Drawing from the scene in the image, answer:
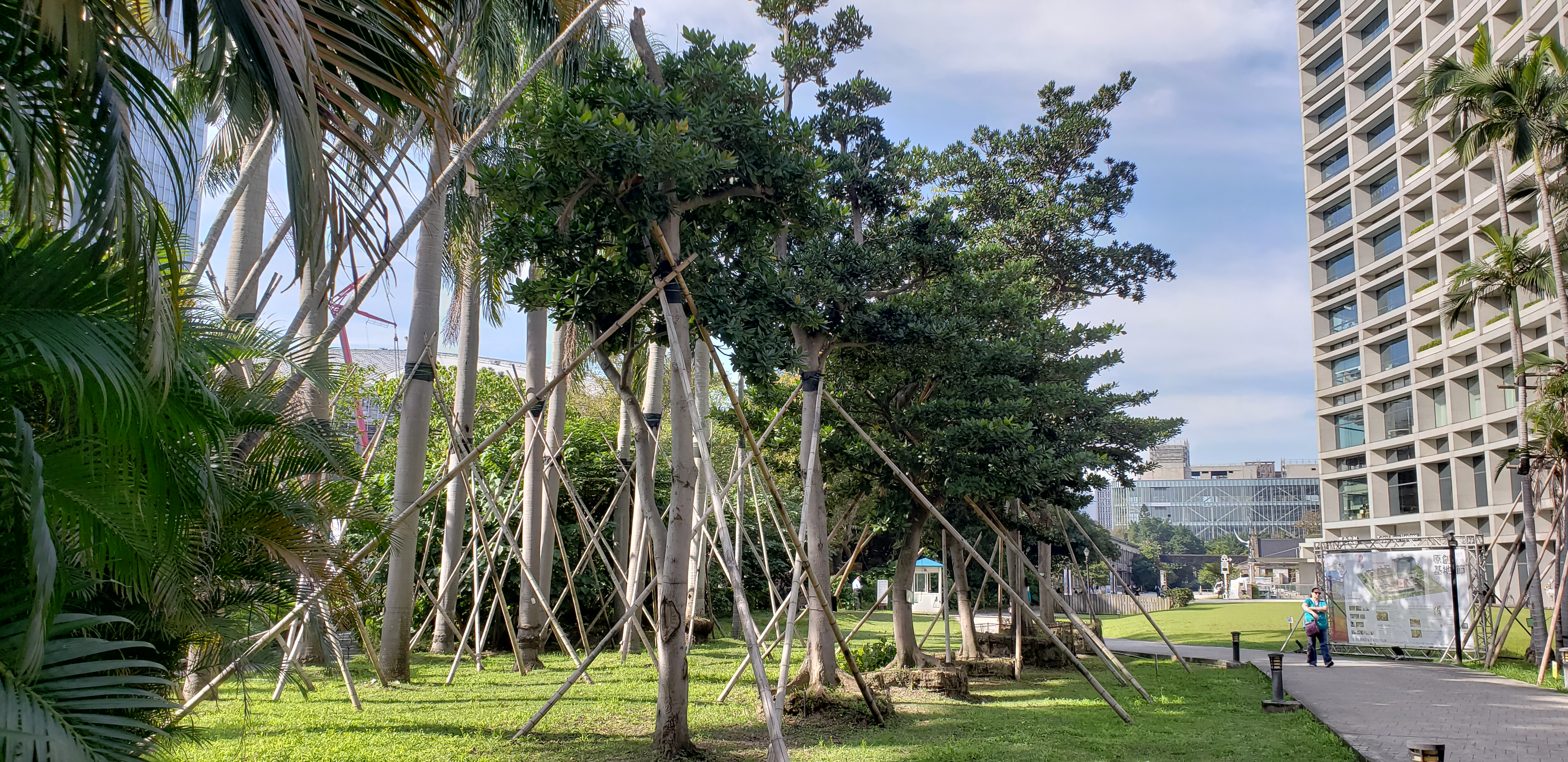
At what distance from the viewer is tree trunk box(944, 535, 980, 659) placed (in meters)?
15.0

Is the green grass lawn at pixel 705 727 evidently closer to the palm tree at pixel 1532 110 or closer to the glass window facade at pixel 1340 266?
A: the palm tree at pixel 1532 110

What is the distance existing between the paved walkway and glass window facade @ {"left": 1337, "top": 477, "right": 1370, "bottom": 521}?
25302 mm

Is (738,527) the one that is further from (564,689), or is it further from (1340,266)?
(1340,266)

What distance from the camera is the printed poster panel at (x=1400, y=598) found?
53.9ft

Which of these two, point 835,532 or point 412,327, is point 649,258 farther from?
point 835,532

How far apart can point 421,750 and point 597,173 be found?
475 centimetres

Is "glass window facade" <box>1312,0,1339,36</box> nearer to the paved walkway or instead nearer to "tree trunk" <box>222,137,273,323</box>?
the paved walkway

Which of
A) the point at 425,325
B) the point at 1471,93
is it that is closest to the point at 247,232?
the point at 425,325

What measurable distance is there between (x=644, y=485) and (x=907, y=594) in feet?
20.5

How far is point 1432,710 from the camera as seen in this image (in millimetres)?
10445

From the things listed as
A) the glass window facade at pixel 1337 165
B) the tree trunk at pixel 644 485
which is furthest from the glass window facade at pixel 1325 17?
the tree trunk at pixel 644 485

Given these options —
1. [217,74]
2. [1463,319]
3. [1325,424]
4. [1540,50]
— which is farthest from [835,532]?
[1325,424]

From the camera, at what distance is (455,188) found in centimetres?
1277

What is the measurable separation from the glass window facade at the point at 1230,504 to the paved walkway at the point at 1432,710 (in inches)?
3407
